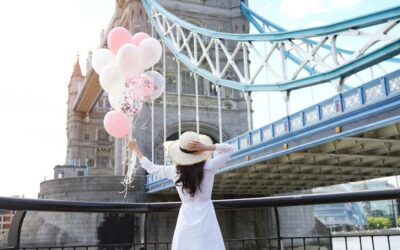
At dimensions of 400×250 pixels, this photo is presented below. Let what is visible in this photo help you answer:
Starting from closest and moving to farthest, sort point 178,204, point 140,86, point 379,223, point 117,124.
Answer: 1. point 178,204
2. point 117,124
3. point 140,86
4. point 379,223

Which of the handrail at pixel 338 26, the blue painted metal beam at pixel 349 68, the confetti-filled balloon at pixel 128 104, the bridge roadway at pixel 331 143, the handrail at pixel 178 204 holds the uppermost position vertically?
the handrail at pixel 338 26

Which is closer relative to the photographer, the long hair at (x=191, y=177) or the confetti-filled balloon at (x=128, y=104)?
the long hair at (x=191, y=177)

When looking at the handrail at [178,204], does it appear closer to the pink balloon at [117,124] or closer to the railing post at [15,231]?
the railing post at [15,231]

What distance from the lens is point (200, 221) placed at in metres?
3.04

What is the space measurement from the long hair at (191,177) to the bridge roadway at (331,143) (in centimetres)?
916

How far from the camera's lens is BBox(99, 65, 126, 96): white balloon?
17.0 ft

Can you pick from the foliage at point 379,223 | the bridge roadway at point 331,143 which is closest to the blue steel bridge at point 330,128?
the bridge roadway at point 331,143

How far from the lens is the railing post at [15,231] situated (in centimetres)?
290

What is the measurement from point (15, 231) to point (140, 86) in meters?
2.55

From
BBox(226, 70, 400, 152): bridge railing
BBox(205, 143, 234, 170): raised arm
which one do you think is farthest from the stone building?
BBox(205, 143, 234, 170): raised arm

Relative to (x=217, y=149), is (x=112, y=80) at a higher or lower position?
higher

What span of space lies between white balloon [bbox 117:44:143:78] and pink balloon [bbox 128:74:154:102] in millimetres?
95

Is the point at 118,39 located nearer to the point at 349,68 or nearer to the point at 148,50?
the point at 148,50

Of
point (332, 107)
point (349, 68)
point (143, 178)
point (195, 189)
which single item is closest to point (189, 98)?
point (143, 178)
